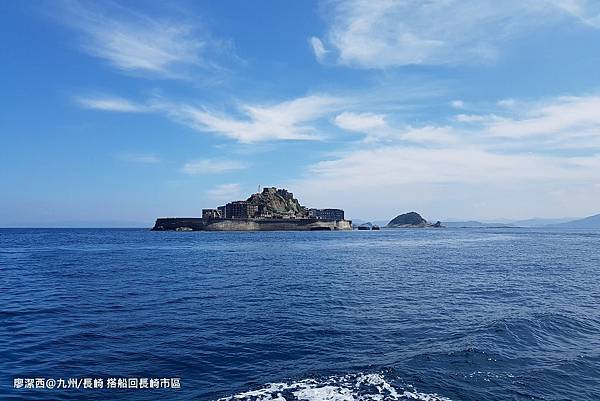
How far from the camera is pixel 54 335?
21.5 m

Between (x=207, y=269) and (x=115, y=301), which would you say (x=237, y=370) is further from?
(x=207, y=269)

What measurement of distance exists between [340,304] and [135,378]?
1635cm

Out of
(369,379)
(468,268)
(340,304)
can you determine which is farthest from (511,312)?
(468,268)

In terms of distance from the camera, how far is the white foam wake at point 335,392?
547 inches

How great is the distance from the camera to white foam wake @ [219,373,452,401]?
45.6 ft

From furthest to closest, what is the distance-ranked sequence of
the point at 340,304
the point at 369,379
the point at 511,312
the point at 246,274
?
the point at 246,274, the point at 340,304, the point at 511,312, the point at 369,379

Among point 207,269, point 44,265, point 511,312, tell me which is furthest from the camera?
point 44,265

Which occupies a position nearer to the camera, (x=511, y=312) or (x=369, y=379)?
(x=369, y=379)

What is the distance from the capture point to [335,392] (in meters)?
14.4

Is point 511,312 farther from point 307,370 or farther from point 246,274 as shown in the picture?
point 246,274

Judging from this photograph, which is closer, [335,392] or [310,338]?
[335,392]

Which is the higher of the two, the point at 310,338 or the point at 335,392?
the point at 310,338

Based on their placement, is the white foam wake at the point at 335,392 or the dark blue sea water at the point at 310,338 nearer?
the white foam wake at the point at 335,392

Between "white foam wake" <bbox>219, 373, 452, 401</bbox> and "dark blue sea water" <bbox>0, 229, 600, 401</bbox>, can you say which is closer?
"white foam wake" <bbox>219, 373, 452, 401</bbox>
